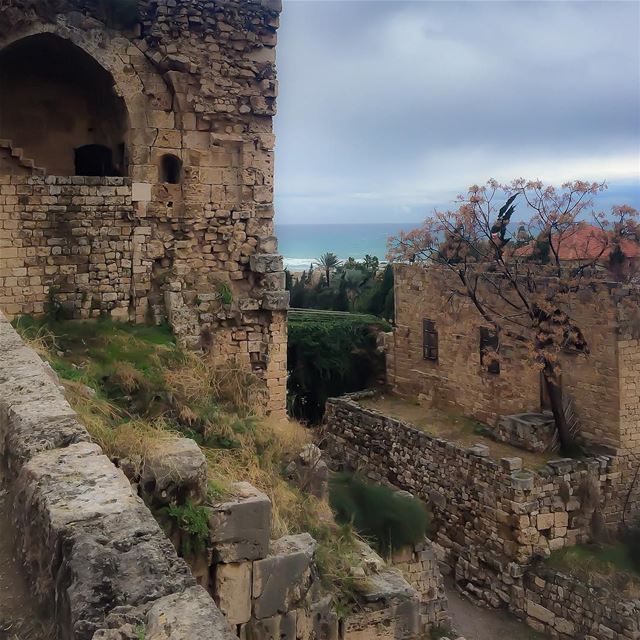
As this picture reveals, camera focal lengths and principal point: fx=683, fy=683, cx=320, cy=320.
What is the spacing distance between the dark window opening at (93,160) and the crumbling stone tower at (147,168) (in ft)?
0.08

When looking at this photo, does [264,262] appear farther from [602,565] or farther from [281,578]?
[602,565]

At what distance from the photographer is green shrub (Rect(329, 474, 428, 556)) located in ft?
30.1

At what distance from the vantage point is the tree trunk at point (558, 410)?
14945 mm

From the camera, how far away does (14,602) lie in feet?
9.56

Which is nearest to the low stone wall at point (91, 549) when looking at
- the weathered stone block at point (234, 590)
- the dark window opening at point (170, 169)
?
the weathered stone block at point (234, 590)

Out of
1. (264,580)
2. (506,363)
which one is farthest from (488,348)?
(264,580)

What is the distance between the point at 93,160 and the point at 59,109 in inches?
36.7

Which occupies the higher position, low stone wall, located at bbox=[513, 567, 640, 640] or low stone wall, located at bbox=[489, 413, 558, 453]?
low stone wall, located at bbox=[489, 413, 558, 453]

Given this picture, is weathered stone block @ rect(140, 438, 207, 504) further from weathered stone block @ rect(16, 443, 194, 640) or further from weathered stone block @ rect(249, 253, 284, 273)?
weathered stone block @ rect(249, 253, 284, 273)

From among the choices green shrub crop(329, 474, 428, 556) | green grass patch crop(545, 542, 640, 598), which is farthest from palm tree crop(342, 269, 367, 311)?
green shrub crop(329, 474, 428, 556)

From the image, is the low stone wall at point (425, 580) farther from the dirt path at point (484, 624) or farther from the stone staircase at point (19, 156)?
the stone staircase at point (19, 156)

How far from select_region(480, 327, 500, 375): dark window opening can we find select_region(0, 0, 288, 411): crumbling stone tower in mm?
8164

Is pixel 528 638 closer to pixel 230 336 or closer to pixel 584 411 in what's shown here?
pixel 584 411

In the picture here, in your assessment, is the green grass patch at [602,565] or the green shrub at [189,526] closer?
the green shrub at [189,526]
